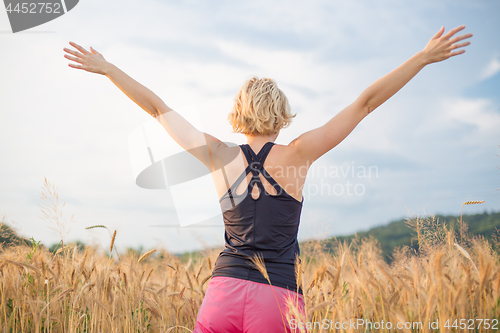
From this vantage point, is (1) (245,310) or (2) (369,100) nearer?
(1) (245,310)

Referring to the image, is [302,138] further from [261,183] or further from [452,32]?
[452,32]

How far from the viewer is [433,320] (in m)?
1.82

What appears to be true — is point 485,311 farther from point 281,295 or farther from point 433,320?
point 281,295

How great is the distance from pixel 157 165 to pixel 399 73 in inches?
92.9

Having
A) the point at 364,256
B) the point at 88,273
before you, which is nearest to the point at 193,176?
the point at 88,273

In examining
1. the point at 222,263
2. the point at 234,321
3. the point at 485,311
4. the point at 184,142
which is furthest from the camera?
the point at 184,142

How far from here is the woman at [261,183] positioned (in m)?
1.83

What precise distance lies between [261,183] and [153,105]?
1.10 m

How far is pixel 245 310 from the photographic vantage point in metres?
1.81

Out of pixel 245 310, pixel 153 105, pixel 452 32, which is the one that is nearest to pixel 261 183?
pixel 245 310

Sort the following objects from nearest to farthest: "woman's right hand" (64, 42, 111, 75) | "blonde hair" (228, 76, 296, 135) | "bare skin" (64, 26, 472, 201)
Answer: "bare skin" (64, 26, 472, 201) < "blonde hair" (228, 76, 296, 135) < "woman's right hand" (64, 42, 111, 75)

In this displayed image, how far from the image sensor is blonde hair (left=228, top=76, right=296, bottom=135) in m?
2.27

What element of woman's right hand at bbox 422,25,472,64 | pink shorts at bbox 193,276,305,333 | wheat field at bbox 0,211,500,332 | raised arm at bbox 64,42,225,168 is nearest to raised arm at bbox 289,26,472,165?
woman's right hand at bbox 422,25,472,64

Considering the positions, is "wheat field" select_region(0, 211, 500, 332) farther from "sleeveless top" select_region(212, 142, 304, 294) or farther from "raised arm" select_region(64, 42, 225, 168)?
"raised arm" select_region(64, 42, 225, 168)
